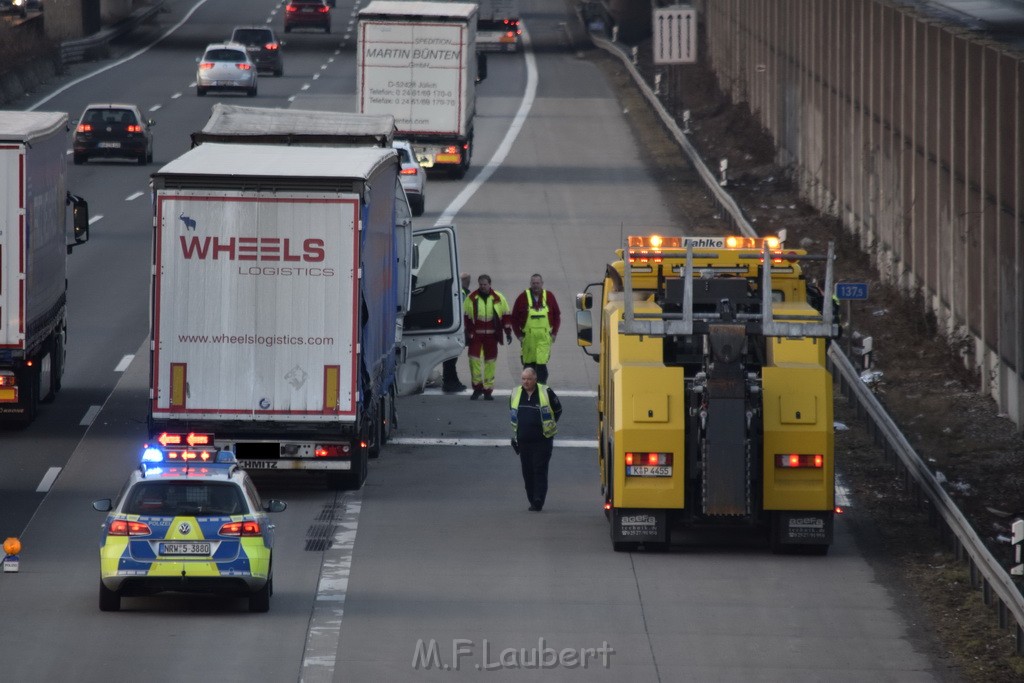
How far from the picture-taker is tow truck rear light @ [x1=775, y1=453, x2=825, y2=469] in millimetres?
18312

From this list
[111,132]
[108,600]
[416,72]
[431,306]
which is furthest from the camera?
[111,132]

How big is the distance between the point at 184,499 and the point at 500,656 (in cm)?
269

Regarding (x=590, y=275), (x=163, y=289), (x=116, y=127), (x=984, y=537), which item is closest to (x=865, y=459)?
(x=984, y=537)

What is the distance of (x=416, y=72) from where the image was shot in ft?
163

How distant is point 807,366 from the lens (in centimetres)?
1859

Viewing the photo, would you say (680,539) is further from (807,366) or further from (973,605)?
(973,605)

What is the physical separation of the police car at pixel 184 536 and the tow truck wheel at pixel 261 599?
13cm

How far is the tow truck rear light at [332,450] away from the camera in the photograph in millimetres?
20938

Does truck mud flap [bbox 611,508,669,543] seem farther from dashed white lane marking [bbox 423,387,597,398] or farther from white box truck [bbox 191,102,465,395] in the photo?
dashed white lane marking [bbox 423,387,597,398]

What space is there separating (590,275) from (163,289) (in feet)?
57.8

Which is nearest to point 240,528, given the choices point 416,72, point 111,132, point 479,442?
point 479,442

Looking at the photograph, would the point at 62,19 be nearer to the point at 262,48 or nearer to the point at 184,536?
the point at 262,48

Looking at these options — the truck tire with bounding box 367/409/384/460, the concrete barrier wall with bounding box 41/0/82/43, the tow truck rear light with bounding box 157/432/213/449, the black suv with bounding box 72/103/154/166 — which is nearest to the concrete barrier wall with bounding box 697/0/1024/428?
the truck tire with bounding box 367/409/384/460

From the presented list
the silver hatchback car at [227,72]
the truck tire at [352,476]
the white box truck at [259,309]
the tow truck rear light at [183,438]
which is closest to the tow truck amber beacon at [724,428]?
the white box truck at [259,309]
